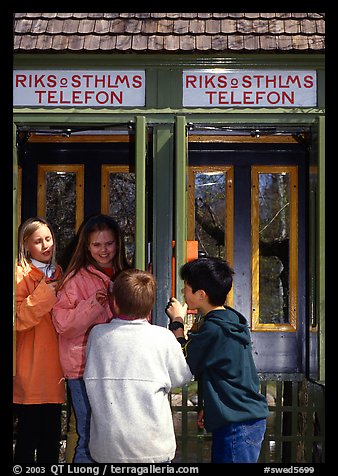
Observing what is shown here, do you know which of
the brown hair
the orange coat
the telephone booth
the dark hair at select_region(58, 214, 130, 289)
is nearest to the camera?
the brown hair

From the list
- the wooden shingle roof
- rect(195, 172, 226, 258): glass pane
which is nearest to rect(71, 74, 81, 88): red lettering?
the wooden shingle roof

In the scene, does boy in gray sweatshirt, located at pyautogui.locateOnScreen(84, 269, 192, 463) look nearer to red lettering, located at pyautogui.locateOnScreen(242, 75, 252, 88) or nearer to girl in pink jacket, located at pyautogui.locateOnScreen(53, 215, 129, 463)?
girl in pink jacket, located at pyautogui.locateOnScreen(53, 215, 129, 463)

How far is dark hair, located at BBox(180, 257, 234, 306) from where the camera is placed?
14.0 feet

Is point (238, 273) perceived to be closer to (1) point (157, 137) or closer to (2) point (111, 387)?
(1) point (157, 137)

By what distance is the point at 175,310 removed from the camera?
4719mm

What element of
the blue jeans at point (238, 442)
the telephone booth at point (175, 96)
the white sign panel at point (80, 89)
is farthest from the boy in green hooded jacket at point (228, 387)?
the white sign panel at point (80, 89)

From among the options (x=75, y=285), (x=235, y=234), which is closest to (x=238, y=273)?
(x=235, y=234)

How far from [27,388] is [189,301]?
1252 millimetres

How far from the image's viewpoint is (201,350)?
4.07 metres

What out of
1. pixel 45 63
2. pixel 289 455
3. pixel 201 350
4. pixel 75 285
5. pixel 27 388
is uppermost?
pixel 45 63

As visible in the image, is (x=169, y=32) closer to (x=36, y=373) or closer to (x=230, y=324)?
(x=230, y=324)

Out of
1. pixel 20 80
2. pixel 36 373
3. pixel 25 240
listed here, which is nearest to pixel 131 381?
pixel 36 373

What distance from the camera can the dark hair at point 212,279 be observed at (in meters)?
4.25

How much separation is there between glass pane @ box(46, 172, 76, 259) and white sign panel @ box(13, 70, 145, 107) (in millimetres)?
1241
